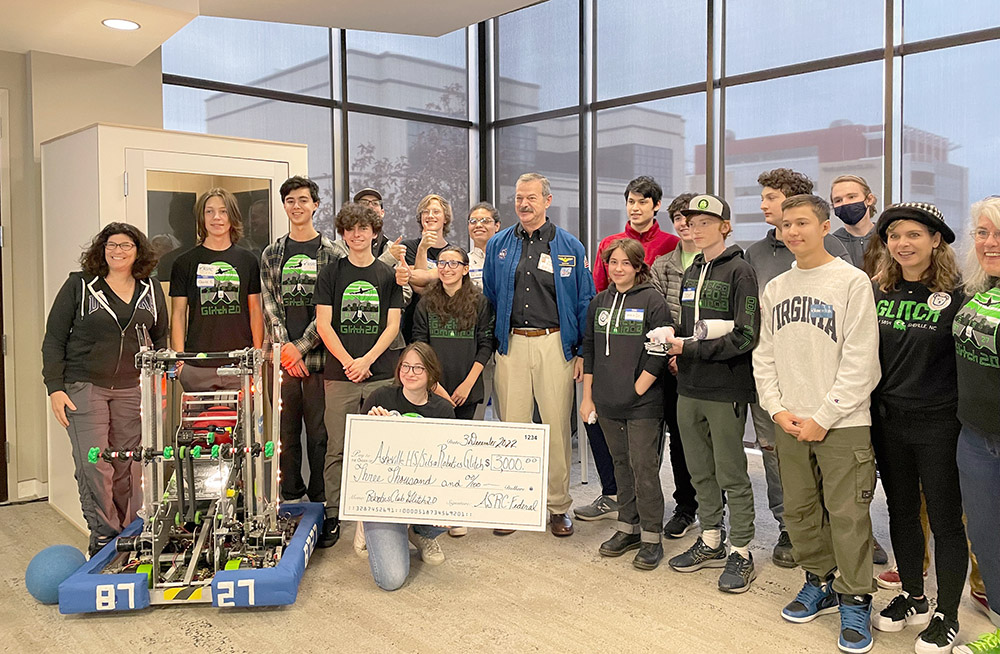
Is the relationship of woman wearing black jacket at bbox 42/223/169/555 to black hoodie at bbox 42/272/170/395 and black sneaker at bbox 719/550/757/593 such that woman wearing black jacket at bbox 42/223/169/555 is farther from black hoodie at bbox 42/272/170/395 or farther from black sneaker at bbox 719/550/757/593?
black sneaker at bbox 719/550/757/593

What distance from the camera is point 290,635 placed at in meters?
3.15

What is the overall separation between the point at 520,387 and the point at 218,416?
1495mm

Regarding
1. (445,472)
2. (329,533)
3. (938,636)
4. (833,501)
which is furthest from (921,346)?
(329,533)

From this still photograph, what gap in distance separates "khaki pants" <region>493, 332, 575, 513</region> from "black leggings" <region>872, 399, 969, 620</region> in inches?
63.0

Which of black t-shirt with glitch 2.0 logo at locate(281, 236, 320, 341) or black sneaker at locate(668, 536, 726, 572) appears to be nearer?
black sneaker at locate(668, 536, 726, 572)

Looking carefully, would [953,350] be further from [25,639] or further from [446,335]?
[25,639]

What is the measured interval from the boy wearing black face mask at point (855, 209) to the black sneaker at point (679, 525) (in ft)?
5.10

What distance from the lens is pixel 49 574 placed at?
3.41 metres

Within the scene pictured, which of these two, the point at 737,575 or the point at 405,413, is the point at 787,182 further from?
the point at 405,413

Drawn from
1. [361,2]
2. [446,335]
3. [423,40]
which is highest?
[423,40]

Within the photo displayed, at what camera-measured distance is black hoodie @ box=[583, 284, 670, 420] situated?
12.5 feet

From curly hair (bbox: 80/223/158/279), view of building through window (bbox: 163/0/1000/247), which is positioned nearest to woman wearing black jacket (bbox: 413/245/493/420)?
curly hair (bbox: 80/223/158/279)

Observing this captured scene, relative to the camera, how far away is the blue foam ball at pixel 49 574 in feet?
11.1

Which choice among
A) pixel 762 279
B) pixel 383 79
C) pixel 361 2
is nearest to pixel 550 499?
pixel 762 279
